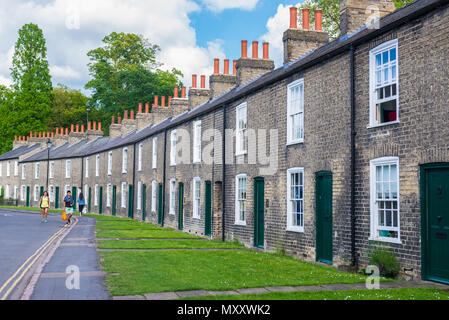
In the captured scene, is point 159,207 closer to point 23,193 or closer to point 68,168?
point 68,168

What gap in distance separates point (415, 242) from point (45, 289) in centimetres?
745

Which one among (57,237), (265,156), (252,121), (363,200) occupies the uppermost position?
(252,121)

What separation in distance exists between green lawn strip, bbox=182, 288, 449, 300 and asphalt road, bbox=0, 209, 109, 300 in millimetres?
2386

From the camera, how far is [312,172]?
14.3 metres

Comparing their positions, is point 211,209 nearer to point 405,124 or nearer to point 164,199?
point 164,199

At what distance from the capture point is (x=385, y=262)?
10.9 m

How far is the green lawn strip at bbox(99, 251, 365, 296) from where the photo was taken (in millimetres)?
9547

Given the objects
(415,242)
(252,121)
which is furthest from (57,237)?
(415,242)

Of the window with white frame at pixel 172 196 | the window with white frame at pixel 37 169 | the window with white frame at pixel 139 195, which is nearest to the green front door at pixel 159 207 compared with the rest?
the window with white frame at pixel 172 196

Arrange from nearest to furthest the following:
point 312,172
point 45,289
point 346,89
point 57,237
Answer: point 45,289 < point 346,89 < point 312,172 < point 57,237

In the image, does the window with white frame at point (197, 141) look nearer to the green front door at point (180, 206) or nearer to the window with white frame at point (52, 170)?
the green front door at point (180, 206)

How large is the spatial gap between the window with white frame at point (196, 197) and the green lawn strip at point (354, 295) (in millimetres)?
15495

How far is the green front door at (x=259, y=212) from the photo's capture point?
57.8 feet
